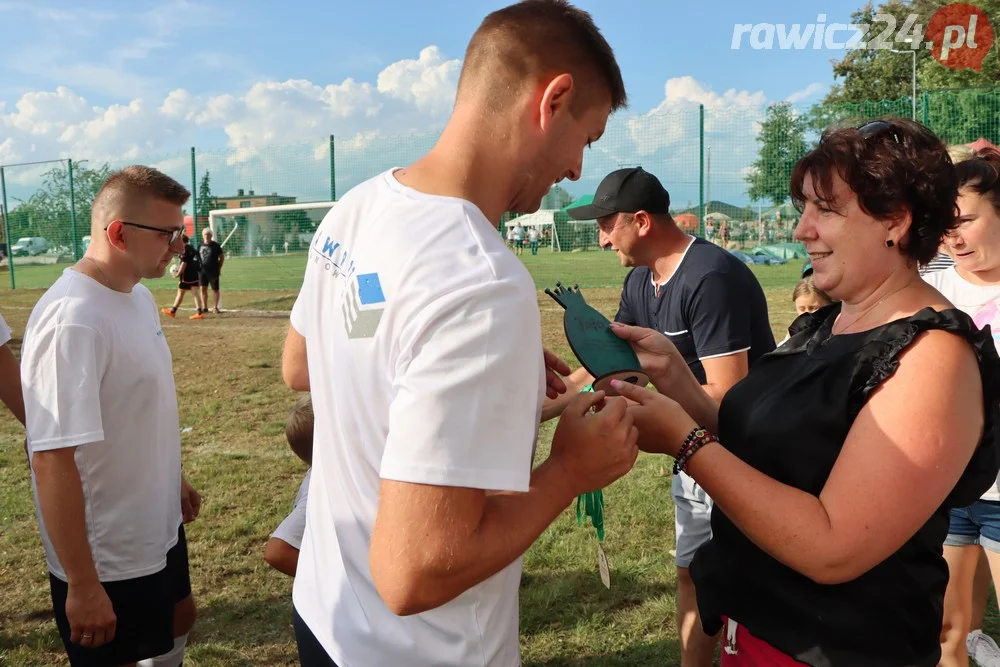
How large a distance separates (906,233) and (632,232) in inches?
73.3

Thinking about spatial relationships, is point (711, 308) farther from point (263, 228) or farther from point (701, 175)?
point (263, 228)

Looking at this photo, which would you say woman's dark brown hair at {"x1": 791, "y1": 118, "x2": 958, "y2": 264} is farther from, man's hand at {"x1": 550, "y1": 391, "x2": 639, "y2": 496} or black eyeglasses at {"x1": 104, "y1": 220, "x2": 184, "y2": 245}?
black eyeglasses at {"x1": 104, "y1": 220, "x2": 184, "y2": 245}

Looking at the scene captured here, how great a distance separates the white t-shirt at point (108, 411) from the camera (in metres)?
2.28

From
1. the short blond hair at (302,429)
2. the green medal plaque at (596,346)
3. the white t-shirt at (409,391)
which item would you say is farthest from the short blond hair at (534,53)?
the short blond hair at (302,429)

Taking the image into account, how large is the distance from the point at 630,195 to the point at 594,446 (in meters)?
2.53

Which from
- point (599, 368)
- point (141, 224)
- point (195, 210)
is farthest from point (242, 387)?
point (195, 210)

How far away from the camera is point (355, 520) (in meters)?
1.37

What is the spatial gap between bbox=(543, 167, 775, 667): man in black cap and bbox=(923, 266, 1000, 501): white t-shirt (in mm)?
733

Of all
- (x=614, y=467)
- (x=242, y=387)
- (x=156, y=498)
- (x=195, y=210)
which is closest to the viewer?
(x=614, y=467)

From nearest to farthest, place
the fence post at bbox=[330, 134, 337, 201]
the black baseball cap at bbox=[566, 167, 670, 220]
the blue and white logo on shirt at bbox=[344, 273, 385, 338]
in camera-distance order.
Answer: the blue and white logo on shirt at bbox=[344, 273, 385, 338], the black baseball cap at bbox=[566, 167, 670, 220], the fence post at bbox=[330, 134, 337, 201]

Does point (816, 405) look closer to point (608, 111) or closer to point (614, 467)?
point (614, 467)

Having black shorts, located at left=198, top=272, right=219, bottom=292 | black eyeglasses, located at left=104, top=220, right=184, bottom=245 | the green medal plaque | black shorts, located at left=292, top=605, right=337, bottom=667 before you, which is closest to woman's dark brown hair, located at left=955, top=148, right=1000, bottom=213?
the green medal plaque

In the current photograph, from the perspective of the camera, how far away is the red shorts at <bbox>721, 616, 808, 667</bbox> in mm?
1819

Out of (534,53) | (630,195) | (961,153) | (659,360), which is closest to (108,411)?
(659,360)
